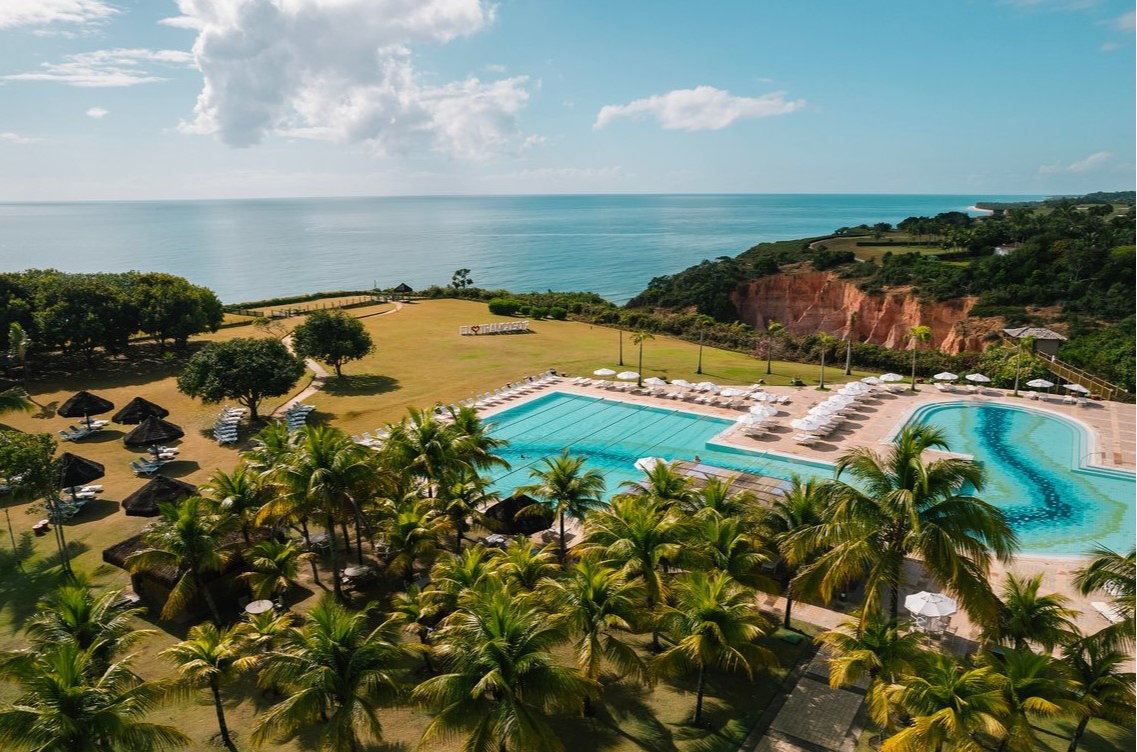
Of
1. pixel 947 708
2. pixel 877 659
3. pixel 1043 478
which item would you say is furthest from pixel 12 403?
pixel 1043 478

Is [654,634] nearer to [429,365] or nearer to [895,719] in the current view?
[895,719]

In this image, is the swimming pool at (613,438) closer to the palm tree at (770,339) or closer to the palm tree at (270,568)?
the palm tree at (270,568)

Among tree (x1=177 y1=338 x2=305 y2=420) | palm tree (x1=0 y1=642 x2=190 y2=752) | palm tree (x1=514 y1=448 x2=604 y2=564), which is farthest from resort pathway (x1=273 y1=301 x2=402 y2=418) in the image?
palm tree (x1=0 y1=642 x2=190 y2=752)

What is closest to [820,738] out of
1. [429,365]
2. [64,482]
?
[64,482]

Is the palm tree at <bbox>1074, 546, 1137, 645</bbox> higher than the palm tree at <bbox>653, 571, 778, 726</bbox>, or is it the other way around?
the palm tree at <bbox>1074, 546, 1137, 645</bbox>

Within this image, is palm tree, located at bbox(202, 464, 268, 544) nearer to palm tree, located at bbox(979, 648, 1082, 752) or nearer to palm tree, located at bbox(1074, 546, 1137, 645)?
palm tree, located at bbox(979, 648, 1082, 752)

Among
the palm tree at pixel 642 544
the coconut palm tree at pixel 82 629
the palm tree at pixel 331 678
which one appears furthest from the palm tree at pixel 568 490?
the coconut palm tree at pixel 82 629

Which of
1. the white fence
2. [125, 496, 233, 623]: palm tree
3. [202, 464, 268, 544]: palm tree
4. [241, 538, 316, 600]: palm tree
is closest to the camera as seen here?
[125, 496, 233, 623]: palm tree
